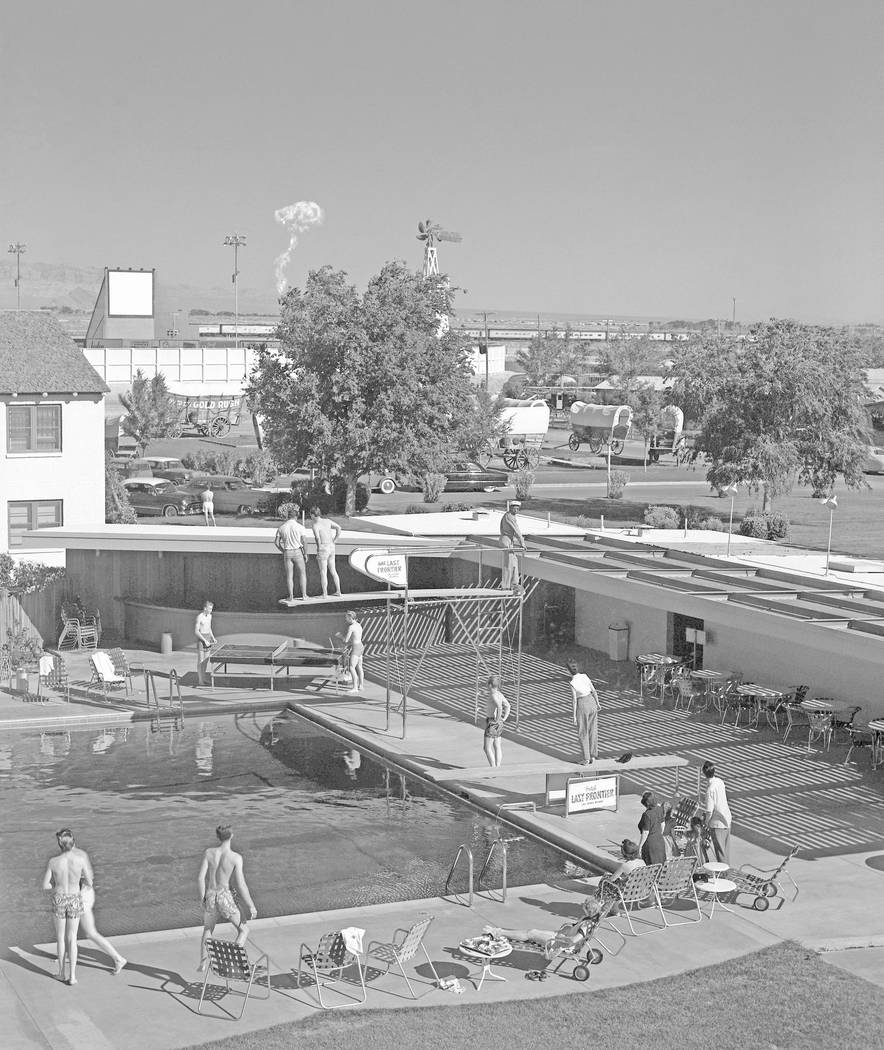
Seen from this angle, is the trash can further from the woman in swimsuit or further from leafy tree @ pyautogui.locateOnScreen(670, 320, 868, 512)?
leafy tree @ pyautogui.locateOnScreen(670, 320, 868, 512)

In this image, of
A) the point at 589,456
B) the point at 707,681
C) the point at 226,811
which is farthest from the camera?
the point at 589,456

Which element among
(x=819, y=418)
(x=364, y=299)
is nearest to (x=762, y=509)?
(x=819, y=418)

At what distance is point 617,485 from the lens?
59906mm

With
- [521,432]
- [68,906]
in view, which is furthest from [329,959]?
[521,432]

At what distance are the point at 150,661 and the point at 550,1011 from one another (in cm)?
2079

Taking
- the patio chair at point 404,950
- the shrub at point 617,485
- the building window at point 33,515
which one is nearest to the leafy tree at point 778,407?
the shrub at point 617,485

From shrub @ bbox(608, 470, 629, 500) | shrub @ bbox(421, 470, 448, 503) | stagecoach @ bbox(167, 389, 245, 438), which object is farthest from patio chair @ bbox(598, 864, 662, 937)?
stagecoach @ bbox(167, 389, 245, 438)

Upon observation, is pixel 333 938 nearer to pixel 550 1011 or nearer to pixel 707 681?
pixel 550 1011

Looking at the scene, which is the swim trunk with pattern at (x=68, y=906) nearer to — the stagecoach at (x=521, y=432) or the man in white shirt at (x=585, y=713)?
the man in white shirt at (x=585, y=713)

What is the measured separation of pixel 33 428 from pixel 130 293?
3314 inches

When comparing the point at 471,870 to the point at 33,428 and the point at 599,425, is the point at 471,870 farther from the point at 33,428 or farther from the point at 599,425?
the point at 599,425

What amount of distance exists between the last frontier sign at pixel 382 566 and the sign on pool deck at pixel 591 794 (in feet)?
19.0

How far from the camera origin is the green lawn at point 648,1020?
44.3 feet

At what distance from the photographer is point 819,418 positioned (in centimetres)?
4903
